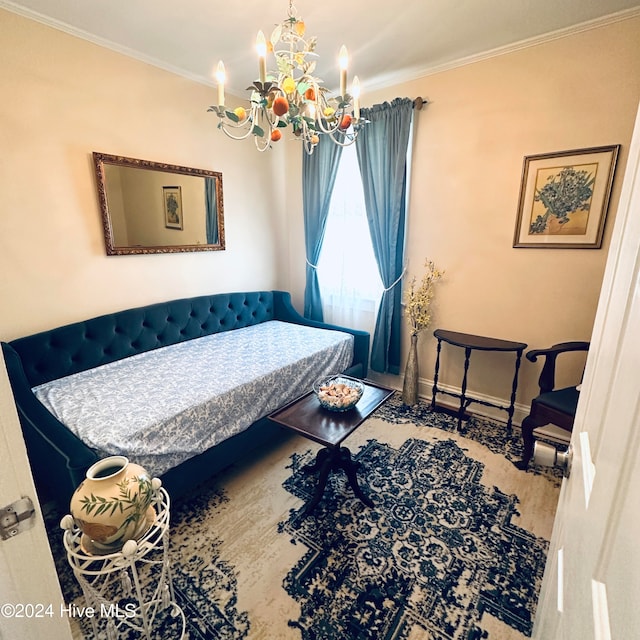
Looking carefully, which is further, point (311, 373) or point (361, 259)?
point (361, 259)

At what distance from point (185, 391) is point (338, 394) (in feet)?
2.99

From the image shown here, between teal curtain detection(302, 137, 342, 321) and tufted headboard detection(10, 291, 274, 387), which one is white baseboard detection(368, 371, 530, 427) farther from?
tufted headboard detection(10, 291, 274, 387)

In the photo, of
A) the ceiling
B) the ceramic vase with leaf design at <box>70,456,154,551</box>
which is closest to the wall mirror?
the ceiling

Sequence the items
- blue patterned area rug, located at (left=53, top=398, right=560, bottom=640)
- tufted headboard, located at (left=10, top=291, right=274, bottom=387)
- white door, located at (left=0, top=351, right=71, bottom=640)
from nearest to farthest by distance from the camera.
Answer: white door, located at (left=0, top=351, right=71, bottom=640) → blue patterned area rug, located at (left=53, top=398, right=560, bottom=640) → tufted headboard, located at (left=10, top=291, right=274, bottom=387)

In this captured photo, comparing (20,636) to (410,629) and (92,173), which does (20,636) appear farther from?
(92,173)

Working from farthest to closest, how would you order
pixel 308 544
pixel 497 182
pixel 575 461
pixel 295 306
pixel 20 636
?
pixel 295 306 < pixel 497 182 < pixel 308 544 < pixel 575 461 < pixel 20 636

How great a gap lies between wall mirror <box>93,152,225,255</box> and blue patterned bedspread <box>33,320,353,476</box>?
88cm

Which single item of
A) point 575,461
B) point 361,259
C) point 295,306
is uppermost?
point 361,259

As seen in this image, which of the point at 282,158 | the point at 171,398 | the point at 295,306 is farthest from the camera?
the point at 295,306

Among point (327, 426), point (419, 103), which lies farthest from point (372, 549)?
point (419, 103)

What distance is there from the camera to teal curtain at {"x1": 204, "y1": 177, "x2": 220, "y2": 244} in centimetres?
307

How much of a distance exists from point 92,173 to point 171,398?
1717mm

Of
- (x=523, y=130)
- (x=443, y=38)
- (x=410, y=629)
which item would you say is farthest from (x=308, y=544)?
(x=443, y=38)

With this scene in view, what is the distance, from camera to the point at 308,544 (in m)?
1.69
